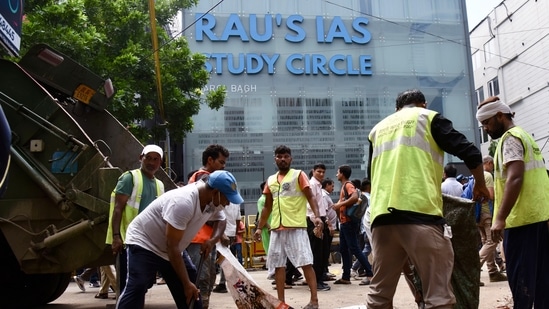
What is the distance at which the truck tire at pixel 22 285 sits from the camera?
20.3ft

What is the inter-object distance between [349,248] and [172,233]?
5.63 m

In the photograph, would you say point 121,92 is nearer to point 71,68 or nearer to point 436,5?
point 71,68

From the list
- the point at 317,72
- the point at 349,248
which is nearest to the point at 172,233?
the point at 349,248

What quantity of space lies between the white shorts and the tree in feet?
25.2

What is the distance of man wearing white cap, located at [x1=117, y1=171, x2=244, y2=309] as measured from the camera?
12.3ft

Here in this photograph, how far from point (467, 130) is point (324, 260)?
1565 cm

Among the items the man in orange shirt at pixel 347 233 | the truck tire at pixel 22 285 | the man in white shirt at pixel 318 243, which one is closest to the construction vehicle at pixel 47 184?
the truck tire at pixel 22 285

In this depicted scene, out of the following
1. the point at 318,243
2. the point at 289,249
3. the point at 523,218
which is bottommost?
the point at 318,243

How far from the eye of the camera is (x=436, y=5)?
23.3m

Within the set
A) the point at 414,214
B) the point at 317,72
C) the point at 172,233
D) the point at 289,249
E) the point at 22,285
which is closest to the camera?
the point at 414,214

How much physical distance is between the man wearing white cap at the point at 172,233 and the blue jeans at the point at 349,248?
5161 millimetres

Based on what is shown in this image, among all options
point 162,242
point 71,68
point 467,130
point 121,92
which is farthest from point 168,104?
point 467,130

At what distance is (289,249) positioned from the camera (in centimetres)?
634

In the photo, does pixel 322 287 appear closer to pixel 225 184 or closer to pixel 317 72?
pixel 225 184
